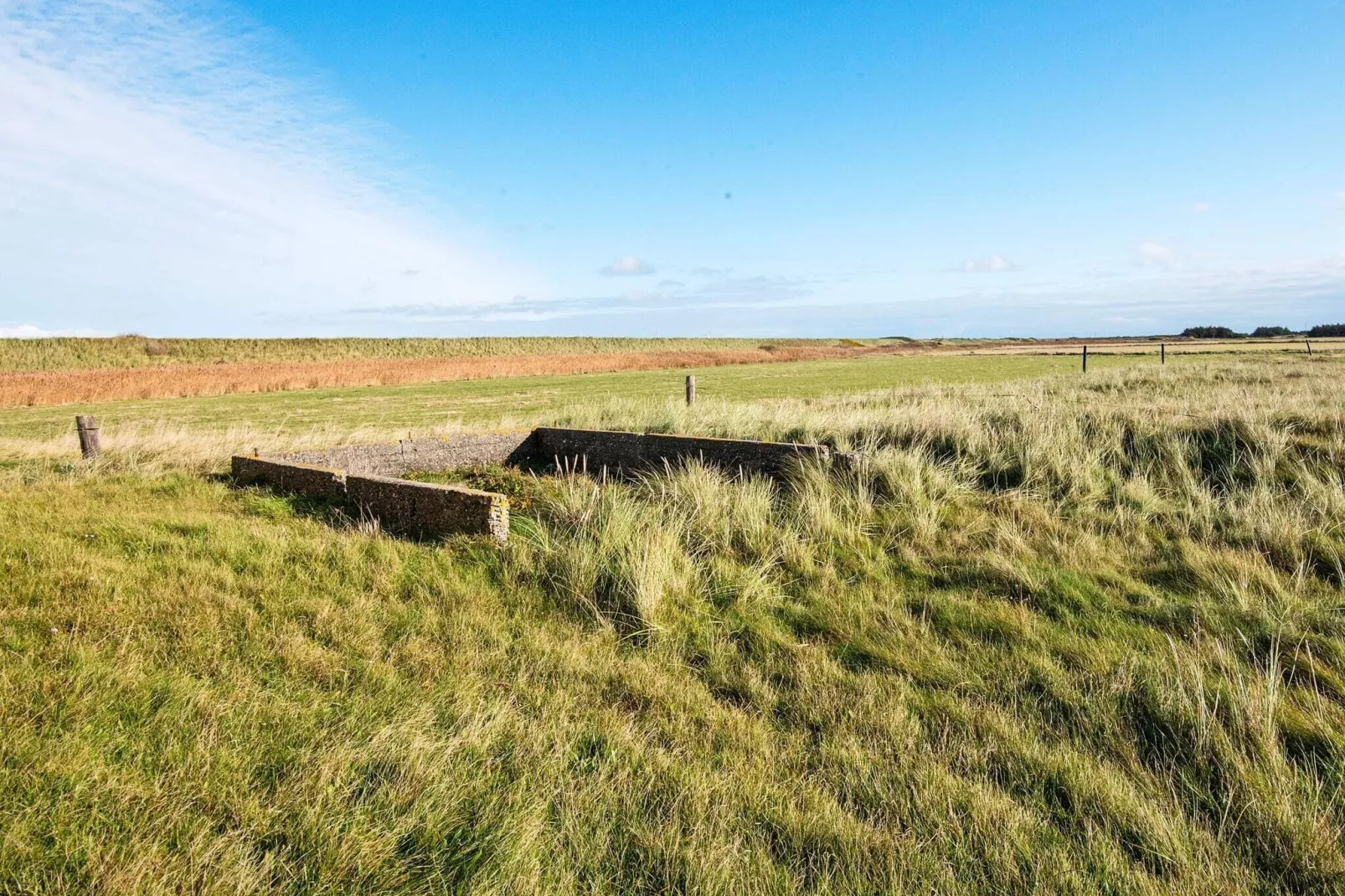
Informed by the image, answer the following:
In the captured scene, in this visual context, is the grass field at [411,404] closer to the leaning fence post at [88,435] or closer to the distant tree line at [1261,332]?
the leaning fence post at [88,435]

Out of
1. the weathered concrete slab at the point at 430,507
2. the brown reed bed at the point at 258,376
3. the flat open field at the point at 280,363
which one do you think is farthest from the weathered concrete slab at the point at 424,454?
the brown reed bed at the point at 258,376

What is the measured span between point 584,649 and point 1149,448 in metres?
7.21

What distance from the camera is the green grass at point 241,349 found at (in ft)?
158

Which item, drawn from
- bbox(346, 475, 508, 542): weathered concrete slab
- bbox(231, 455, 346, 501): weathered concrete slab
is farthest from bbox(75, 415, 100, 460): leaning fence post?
bbox(346, 475, 508, 542): weathered concrete slab

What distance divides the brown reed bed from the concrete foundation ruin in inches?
874

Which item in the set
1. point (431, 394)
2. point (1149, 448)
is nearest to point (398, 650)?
point (1149, 448)

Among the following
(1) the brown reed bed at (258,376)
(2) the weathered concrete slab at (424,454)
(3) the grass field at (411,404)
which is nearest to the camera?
(2) the weathered concrete slab at (424,454)

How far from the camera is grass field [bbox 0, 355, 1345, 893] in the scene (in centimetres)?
220

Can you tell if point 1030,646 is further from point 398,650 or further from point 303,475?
point 303,475

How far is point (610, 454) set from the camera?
952 cm

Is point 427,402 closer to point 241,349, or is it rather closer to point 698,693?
point 698,693

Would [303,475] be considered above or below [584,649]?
above

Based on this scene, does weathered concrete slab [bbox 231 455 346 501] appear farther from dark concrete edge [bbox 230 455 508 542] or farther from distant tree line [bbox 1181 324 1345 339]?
distant tree line [bbox 1181 324 1345 339]

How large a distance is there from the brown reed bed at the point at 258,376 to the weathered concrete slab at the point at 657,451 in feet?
75.9
